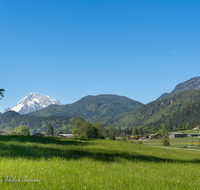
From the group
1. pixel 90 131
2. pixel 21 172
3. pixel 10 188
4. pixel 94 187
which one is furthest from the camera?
pixel 90 131

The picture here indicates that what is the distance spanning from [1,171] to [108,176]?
4.81m

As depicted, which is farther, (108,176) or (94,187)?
(108,176)

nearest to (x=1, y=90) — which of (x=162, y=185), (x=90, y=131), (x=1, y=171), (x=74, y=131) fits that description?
(x=1, y=171)

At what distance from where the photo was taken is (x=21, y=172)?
8.55m

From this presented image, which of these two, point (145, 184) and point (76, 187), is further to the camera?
point (145, 184)

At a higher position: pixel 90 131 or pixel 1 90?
pixel 1 90

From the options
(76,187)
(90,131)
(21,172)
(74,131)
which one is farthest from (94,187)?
(74,131)

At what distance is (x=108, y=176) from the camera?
882 cm

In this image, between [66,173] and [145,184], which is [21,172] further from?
[145,184]

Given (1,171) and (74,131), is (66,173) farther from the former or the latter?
(74,131)

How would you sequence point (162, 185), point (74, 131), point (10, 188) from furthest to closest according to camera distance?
point (74, 131) < point (162, 185) < point (10, 188)

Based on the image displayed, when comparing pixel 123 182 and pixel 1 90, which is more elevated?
pixel 1 90

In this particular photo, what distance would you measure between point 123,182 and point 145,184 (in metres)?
0.89

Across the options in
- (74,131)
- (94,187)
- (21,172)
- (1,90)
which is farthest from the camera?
(74,131)
